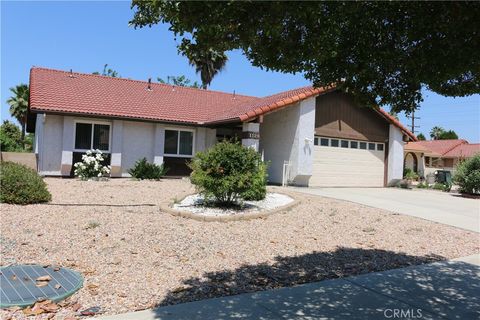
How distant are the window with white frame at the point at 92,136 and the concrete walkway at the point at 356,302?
15.6m

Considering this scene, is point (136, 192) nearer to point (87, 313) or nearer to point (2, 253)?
point (2, 253)

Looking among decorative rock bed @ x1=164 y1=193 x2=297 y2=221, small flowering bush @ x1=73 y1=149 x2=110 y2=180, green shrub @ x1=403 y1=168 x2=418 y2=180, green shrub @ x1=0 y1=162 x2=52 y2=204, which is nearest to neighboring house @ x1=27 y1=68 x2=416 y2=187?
small flowering bush @ x1=73 y1=149 x2=110 y2=180

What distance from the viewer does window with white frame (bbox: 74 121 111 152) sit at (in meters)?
18.9

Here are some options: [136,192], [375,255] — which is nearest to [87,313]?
[375,255]

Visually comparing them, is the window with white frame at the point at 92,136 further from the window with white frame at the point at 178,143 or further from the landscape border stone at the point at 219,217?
the landscape border stone at the point at 219,217

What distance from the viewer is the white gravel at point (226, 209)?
404 inches

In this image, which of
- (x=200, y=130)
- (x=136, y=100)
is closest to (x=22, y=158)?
(x=136, y=100)

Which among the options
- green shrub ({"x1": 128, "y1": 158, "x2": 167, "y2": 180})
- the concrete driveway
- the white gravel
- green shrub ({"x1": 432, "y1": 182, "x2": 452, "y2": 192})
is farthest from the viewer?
green shrub ({"x1": 432, "y1": 182, "x2": 452, "y2": 192})

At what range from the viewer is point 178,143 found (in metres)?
21.3

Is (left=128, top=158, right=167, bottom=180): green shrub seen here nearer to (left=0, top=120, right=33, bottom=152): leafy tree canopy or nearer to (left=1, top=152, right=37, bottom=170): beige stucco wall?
(left=1, top=152, right=37, bottom=170): beige stucco wall

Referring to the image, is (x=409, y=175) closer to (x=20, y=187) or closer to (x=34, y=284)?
(x=20, y=187)

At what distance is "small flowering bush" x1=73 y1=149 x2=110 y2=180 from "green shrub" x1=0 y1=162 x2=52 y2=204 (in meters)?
7.17

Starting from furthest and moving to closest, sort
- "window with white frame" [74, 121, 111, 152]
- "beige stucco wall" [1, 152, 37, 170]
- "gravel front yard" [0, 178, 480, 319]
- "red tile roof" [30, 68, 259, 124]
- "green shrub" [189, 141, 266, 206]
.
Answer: "beige stucco wall" [1, 152, 37, 170], "window with white frame" [74, 121, 111, 152], "red tile roof" [30, 68, 259, 124], "green shrub" [189, 141, 266, 206], "gravel front yard" [0, 178, 480, 319]

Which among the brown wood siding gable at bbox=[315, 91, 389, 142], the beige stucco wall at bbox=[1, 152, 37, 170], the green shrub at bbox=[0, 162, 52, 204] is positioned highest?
the brown wood siding gable at bbox=[315, 91, 389, 142]
